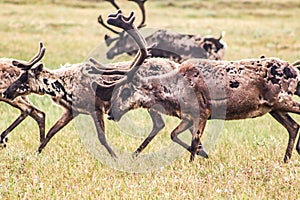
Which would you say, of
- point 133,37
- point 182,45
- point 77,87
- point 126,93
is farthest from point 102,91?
point 182,45

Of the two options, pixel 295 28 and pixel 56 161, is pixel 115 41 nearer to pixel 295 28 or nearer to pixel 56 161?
pixel 56 161

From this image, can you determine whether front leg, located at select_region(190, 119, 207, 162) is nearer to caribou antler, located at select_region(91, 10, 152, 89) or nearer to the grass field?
the grass field

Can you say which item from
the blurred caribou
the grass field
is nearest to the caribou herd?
the grass field

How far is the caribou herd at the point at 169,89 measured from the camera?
811 cm

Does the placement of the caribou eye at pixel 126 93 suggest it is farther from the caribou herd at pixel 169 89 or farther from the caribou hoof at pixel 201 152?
the caribou hoof at pixel 201 152

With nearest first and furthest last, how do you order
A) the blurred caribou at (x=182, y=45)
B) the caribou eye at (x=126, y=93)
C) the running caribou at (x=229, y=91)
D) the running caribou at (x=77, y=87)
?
the running caribou at (x=229, y=91) < the caribou eye at (x=126, y=93) < the running caribou at (x=77, y=87) < the blurred caribou at (x=182, y=45)

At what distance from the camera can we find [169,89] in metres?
8.38

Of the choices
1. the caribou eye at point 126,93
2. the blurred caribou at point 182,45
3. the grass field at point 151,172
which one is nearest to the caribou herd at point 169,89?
the caribou eye at point 126,93

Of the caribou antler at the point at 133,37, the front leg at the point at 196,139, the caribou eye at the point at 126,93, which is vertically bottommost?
the front leg at the point at 196,139

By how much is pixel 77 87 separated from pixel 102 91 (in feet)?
1.50

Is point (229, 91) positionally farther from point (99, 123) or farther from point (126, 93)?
point (99, 123)

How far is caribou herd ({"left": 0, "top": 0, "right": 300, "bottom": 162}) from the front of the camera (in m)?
8.11

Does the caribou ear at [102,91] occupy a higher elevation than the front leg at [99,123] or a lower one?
higher

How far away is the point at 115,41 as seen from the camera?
19.6m
